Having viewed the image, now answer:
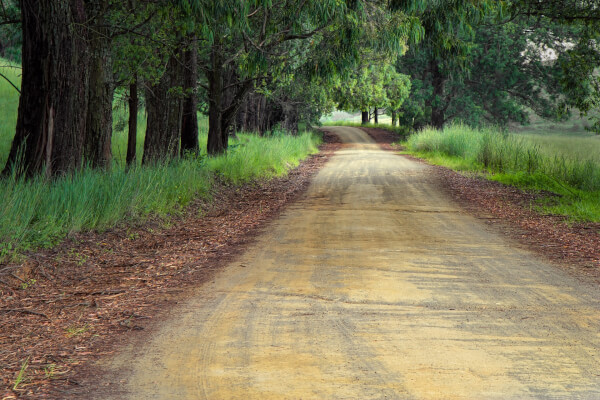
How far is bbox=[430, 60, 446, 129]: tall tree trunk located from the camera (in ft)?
126

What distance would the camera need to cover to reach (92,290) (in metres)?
6.18

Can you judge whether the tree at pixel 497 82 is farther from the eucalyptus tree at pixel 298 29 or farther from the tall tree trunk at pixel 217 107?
the eucalyptus tree at pixel 298 29

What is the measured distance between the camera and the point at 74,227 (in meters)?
7.71

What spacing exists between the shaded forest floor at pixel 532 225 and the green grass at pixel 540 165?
48 cm

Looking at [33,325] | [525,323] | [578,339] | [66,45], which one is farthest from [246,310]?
[66,45]

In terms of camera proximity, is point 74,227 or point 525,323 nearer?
point 525,323

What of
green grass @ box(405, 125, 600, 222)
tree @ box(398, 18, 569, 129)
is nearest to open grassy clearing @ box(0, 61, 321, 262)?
green grass @ box(405, 125, 600, 222)

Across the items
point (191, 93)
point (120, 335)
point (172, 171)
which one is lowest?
point (120, 335)

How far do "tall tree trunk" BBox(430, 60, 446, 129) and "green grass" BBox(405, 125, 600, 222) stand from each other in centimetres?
1216

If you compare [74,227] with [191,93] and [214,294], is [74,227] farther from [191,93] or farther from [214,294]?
[191,93]

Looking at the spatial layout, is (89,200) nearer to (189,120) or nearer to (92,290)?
(92,290)

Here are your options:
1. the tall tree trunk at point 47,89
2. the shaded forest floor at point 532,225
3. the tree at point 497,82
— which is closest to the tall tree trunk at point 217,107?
the shaded forest floor at point 532,225

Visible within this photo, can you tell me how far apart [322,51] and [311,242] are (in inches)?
219

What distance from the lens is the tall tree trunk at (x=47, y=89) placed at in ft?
30.1
